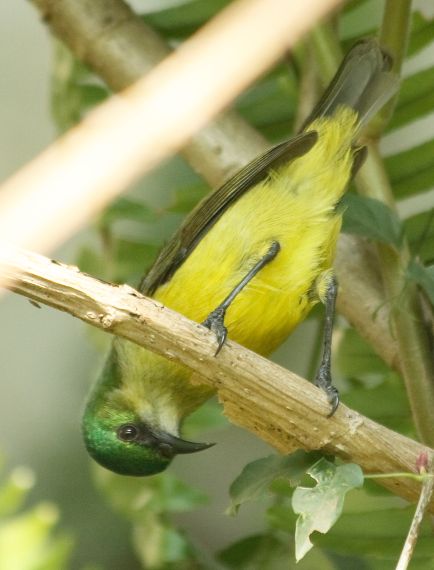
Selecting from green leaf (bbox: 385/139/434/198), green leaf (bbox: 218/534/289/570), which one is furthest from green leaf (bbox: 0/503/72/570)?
green leaf (bbox: 385/139/434/198)

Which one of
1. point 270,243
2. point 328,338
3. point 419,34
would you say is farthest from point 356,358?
point 419,34

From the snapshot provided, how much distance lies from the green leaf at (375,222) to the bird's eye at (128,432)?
35.5 inches

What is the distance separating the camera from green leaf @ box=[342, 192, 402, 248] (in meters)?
2.45

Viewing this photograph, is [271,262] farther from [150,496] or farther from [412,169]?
[150,496]

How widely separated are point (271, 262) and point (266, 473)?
0.78 meters

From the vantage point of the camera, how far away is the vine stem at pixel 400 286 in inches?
93.9

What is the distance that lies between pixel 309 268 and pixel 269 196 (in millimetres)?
A: 226

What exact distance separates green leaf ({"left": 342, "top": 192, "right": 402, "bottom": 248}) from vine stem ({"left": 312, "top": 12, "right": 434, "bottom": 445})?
0.31 feet

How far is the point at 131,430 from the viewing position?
2969 mm

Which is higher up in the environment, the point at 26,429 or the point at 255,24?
the point at 255,24

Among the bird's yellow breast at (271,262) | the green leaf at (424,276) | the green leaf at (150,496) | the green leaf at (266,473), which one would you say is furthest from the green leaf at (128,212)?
the green leaf at (266,473)

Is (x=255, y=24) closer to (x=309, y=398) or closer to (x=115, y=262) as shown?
(x=115, y=262)

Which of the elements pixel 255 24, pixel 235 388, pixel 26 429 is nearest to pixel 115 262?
pixel 255 24

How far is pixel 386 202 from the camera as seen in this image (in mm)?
2658
